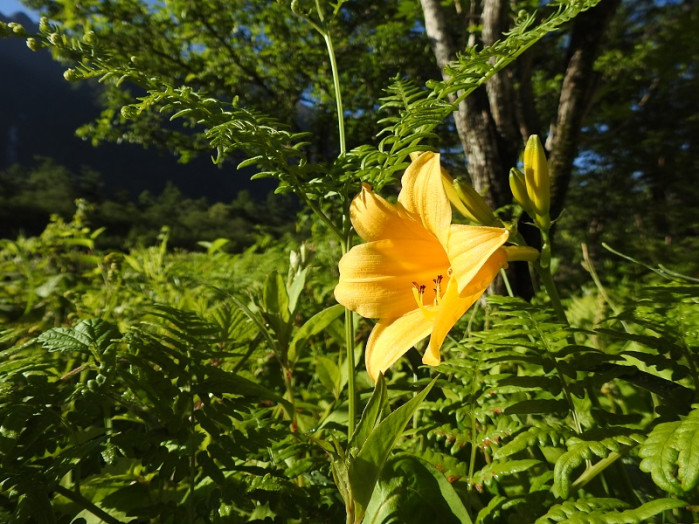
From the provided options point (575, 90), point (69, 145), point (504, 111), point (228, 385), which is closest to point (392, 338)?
point (228, 385)

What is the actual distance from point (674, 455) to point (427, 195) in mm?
550

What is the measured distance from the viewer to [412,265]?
1.03m

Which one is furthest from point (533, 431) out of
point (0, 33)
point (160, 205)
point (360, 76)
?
point (160, 205)

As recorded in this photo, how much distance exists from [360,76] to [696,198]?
7772 mm

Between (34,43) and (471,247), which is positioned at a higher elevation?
(34,43)

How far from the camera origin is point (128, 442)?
0.70 metres

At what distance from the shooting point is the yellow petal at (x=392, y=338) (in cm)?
82

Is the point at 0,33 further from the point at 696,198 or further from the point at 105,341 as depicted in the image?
the point at 696,198

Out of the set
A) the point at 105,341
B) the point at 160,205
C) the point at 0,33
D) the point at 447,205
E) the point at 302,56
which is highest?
the point at 160,205

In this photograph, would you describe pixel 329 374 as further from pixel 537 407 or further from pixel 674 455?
pixel 674 455

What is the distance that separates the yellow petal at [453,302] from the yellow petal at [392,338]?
0.09m

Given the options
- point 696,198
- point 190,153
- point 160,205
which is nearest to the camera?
point 190,153

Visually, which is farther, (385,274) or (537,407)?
(385,274)

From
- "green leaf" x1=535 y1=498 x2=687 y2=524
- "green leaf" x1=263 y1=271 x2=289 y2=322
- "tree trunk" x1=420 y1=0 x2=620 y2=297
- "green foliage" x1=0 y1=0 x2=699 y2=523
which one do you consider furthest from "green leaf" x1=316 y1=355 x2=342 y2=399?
"tree trunk" x1=420 y1=0 x2=620 y2=297
